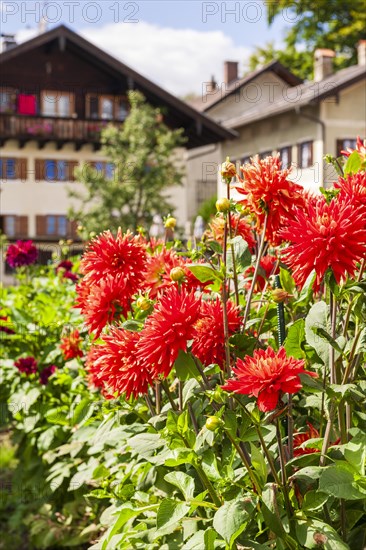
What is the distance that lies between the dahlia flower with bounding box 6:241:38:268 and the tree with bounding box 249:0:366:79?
103 ft

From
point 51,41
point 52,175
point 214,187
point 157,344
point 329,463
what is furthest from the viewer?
point 214,187

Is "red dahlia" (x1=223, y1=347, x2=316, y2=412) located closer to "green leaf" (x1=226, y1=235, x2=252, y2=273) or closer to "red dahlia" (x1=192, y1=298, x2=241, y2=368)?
"red dahlia" (x1=192, y1=298, x2=241, y2=368)

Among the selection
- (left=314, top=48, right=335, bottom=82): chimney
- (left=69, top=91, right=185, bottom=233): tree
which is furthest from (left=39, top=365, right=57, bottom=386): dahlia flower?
(left=314, top=48, right=335, bottom=82): chimney

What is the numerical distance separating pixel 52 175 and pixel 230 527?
28206 millimetres

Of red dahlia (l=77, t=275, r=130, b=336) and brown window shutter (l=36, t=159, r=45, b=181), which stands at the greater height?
brown window shutter (l=36, t=159, r=45, b=181)

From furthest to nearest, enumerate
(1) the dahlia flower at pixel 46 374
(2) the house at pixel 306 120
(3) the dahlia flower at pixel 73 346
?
1. (2) the house at pixel 306 120
2. (1) the dahlia flower at pixel 46 374
3. (3) the dahlia flower at pixel 73 346

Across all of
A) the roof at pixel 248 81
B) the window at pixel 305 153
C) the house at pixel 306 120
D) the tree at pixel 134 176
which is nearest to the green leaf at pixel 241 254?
the tree at pixel 134 176

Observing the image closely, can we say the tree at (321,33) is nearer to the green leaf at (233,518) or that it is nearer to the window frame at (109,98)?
the window frame at (109,98)

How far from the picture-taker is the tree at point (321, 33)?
35938 mm

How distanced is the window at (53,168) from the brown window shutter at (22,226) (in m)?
1.39

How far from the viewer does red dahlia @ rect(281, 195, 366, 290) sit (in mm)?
1895

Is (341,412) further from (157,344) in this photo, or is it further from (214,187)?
(214,187)

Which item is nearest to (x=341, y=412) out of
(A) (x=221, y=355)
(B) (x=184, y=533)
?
(A) (x=221, y=355)

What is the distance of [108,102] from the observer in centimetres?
2909
